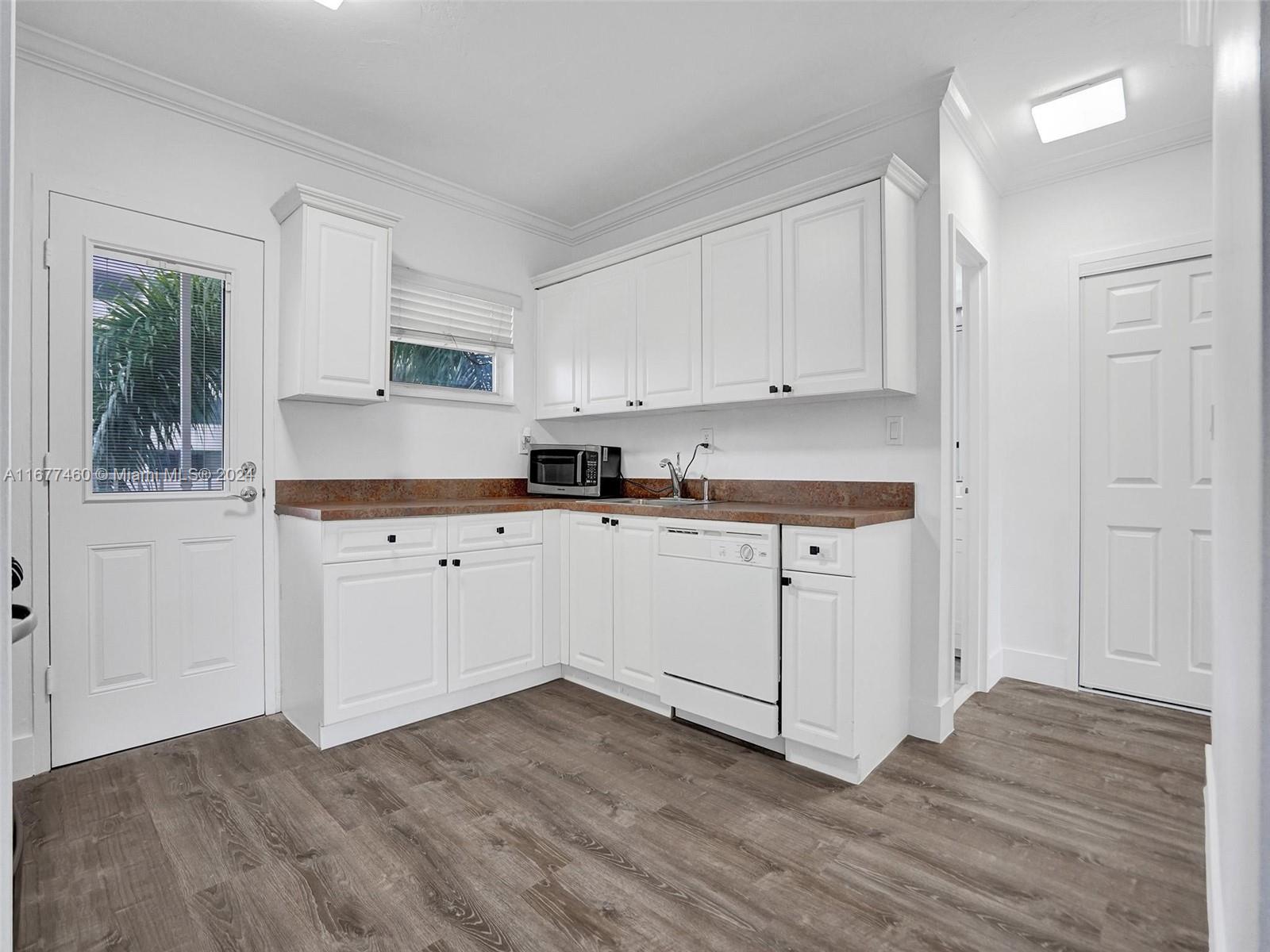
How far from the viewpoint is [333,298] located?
294 centimetres

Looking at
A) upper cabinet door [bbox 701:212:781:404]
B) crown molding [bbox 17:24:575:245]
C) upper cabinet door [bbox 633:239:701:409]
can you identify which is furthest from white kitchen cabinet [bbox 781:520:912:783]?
crown molding [bbox 17:24:575:245]

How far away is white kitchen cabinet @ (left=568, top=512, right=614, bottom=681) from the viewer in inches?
126

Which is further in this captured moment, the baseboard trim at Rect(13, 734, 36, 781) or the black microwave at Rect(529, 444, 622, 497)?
the black microwave at Rect(529, 444, 622, 497)

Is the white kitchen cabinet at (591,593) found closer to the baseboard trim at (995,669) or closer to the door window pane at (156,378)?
the door window pane at (156,378)

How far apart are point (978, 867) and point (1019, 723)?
1.25 m

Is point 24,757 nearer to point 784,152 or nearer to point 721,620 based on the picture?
point 721,620

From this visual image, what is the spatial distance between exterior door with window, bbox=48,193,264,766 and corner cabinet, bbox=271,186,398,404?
7.5 inches

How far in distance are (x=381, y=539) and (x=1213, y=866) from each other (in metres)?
2.87

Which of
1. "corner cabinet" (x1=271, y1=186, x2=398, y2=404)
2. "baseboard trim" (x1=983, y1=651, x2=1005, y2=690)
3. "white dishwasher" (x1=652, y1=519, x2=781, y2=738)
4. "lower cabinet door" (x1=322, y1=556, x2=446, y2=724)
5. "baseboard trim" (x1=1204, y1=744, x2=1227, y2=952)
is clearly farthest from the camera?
"baseboard trim" (x1=983, y1=651, x2=1005, y2=690)

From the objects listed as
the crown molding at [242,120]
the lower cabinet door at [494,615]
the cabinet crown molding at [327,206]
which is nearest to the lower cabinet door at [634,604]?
the lower cabinet door at [494,615]

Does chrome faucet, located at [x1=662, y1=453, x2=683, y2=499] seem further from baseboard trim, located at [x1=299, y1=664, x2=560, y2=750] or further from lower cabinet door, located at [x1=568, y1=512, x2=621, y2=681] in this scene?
baseboard trim, located at [x1=299, y1=664, x2=560, y2=750]

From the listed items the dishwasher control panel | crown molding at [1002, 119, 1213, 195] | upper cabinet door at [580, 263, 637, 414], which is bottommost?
the dishwasher control panel

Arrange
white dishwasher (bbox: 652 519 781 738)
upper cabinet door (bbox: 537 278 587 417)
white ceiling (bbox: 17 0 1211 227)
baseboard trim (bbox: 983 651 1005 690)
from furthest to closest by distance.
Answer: upper cabinet door (bbox: 537 278 587 417), baseboard trim (bbox: 983 651 1005 690), white dishwasher (bbox: 652 519 781 738), white ceiling (bbox: 17 0 1211 227)

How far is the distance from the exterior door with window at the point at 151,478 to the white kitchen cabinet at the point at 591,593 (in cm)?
145
